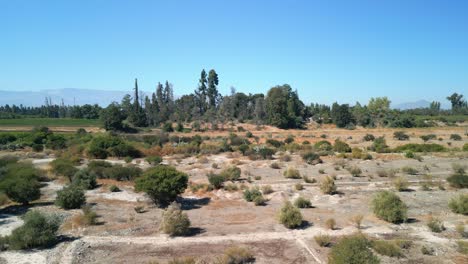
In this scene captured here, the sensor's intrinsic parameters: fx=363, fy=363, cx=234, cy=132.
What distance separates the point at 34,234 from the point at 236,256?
805 cm

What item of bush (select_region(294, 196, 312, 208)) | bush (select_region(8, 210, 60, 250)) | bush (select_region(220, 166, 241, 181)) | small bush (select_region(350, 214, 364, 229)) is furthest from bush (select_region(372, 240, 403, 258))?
bush (select_region(220, 166, 241, 181))

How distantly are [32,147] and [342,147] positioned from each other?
40.6 metres

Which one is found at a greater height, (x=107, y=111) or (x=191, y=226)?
(x=107, y=111)

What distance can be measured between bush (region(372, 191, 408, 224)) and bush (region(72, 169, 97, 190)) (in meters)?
18.7

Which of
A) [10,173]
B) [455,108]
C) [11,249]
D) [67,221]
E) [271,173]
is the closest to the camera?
[11,249]

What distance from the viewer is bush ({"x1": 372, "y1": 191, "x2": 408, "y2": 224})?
56.0 ft

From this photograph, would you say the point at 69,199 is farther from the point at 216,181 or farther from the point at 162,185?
the point at 216,181

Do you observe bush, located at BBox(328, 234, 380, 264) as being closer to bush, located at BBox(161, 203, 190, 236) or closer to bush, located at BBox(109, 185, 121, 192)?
bush, located at BBox(161, 203, 190, 236)

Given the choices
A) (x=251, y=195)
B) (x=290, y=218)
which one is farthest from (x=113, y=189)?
(x=290, y=218)

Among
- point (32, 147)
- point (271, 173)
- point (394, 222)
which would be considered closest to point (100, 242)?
point (394, 222)

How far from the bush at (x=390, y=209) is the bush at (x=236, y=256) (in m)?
7.74

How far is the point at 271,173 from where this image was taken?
31.2 metres

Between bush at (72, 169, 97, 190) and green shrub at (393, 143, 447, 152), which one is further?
green shrub at (393, 143, 447, 152)

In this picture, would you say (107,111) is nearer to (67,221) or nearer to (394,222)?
(67,221)
